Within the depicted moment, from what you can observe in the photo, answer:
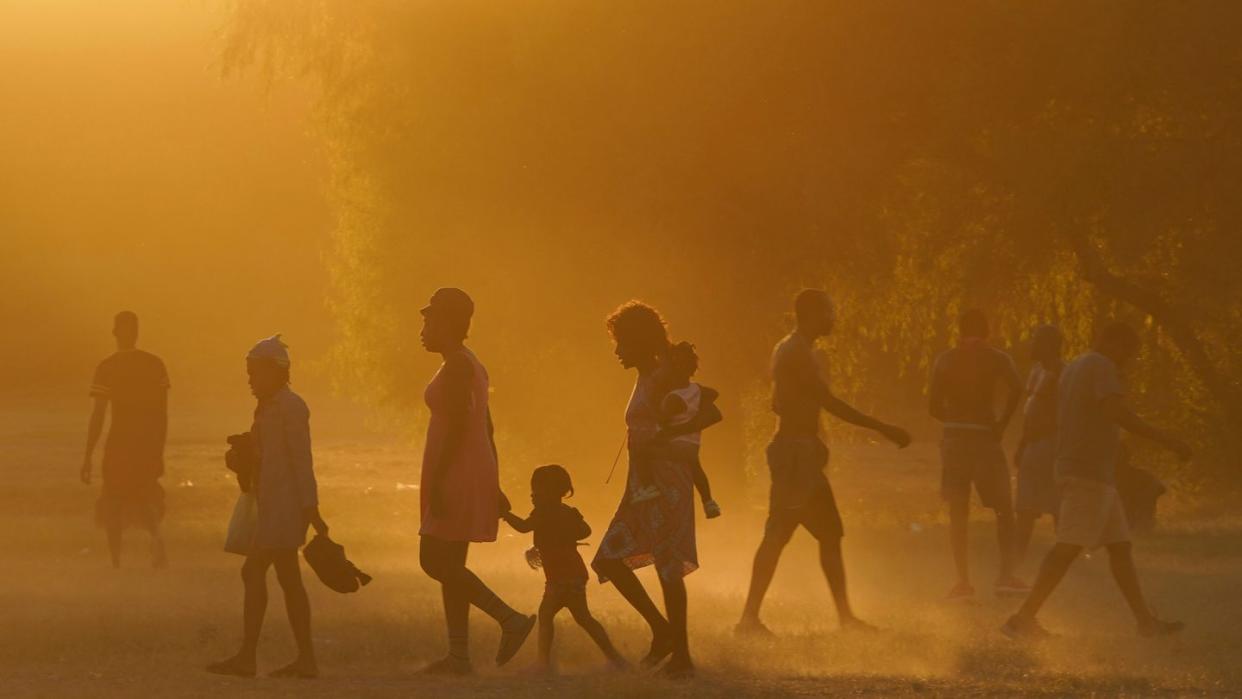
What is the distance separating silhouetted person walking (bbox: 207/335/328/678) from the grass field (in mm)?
216

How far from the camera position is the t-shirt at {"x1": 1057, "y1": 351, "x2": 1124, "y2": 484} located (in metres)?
12.0

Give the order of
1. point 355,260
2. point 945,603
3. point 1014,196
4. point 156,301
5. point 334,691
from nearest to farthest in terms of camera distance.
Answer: point 334,691 < point 945,603 < point 1014,196 < point 355,260 < point 156,301

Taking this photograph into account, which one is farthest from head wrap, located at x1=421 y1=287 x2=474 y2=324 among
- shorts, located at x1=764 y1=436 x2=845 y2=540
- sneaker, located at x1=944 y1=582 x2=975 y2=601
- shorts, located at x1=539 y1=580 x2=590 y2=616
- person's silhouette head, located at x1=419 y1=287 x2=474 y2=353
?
sneaker, located at x1=944 y1=582 x2=975 y2=601

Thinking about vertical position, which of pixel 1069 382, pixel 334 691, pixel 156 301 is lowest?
pixel 334 691

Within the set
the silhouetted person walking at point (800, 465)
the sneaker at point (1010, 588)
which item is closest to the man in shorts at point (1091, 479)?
the silhouetted person walking at point (800, 465)

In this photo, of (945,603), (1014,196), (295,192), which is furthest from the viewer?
(295,192)

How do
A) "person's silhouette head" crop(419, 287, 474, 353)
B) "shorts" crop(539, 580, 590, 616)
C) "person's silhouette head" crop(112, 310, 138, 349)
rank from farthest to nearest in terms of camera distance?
"person's silhouette head" crop(112, 310, 138, 349) → "shorts" crop(539, 580, 590, 616) → "person's silhouette head" crop(419, 287, 474, 353)

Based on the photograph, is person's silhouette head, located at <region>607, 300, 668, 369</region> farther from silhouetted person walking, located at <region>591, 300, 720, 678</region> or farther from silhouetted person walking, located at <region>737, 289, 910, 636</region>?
silhouetted person walking, located at <region>737, 289, 910, 636</region>

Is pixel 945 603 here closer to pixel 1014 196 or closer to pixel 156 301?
pixel 1014 196

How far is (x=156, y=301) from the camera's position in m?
74.0

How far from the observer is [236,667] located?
10.2m

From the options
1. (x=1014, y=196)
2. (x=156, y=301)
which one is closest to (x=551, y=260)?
(x=1014, y=196)

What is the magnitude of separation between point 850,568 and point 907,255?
566 centimetres

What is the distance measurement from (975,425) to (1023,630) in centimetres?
349
